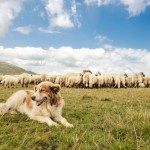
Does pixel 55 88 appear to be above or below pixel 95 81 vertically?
below

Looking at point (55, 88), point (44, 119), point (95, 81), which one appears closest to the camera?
point (44, 119)

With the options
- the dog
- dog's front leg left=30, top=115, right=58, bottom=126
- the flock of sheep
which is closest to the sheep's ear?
the dog

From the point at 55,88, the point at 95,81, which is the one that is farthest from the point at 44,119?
the point at 95,81

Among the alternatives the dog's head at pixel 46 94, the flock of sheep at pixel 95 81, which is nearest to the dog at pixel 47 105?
the dog's head at pixel 46 94

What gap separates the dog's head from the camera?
7996mm

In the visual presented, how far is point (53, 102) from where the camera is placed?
8328mm

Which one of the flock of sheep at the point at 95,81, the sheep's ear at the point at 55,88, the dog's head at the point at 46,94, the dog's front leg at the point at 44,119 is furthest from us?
the flock of sheep at the point at 95,81

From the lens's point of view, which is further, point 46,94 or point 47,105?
point 47,105

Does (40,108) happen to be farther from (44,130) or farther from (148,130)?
(148,130)

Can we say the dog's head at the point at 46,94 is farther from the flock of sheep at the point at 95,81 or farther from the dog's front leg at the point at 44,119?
the flock of sheep at the point at 95,81

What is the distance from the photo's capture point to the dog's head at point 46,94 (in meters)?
8.00

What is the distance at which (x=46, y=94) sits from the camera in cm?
807

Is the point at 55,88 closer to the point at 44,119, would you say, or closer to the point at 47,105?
the point at 47,105

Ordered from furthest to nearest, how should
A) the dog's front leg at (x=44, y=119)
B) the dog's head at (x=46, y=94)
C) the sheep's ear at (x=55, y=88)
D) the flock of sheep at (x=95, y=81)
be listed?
the flock of sheep at (x=95, y=81), the sheep's ear at (x=55, y=88), the dog's head at (x=46, y=94), the dog's front leg at (x=44, y=119)
